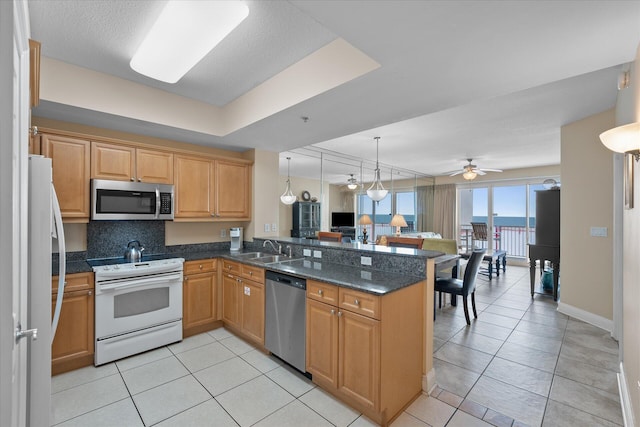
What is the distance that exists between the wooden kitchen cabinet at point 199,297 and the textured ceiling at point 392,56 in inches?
61.1

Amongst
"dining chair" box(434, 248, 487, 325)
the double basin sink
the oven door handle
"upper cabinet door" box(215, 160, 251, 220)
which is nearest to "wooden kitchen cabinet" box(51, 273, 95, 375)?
the oven door handle

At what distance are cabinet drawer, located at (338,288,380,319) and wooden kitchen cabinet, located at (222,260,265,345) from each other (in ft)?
3.39

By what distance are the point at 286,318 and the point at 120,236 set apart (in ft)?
7.14

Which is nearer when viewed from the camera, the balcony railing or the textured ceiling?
the textured ceiling

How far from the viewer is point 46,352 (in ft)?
4.99

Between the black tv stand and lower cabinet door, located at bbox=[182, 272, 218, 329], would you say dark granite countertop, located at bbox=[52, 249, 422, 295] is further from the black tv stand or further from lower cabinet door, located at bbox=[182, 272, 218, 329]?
the black tv stand

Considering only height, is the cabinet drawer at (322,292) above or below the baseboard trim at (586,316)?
above

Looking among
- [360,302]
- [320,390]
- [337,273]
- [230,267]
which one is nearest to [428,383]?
[320,390]

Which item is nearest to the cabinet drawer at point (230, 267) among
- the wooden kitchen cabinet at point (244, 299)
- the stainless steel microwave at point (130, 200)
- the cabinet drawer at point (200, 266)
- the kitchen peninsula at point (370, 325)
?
the wooden kitchen cabinet at point (244, 299)

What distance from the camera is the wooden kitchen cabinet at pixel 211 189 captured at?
3.37m

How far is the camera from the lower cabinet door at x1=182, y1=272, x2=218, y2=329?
3117mm

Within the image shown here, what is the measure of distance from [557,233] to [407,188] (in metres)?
5.45

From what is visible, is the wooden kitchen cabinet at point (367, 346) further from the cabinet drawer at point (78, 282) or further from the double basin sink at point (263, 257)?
the cabinet drawer at point (78, 282)

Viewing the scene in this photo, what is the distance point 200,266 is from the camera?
3.25m
